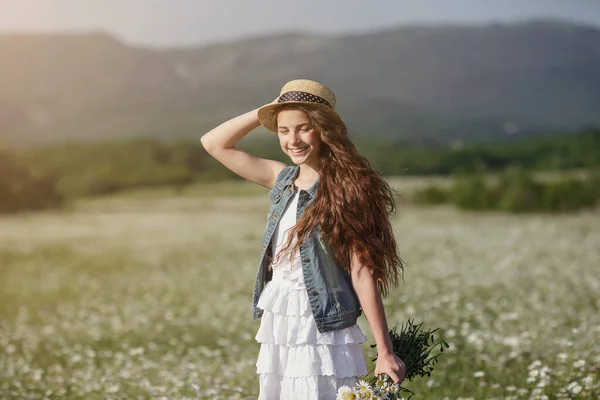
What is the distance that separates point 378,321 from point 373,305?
3.5 inches

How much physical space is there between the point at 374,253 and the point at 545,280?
8924 millimetres

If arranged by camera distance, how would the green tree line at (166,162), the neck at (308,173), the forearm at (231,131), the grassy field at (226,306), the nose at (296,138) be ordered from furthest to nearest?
1. the green tree line at (166,162)
2. the grassy field at (226,306)
3. the forearm at (231,131)
4. the neck at (308,173)
5. the nose at (296,138)

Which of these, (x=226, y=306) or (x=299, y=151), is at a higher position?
(x=226, y=306)

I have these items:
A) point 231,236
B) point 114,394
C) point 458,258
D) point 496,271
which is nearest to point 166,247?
point 231,236

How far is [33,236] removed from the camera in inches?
872

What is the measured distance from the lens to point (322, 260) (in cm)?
458

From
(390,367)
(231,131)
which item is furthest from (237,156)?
(390,367)

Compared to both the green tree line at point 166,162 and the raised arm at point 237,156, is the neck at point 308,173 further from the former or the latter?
the green tree line at point 166,162

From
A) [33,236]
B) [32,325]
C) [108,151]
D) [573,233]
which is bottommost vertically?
[32,325]

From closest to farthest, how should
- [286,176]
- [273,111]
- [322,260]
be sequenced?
[322,260] → [273,111] → [286,176]

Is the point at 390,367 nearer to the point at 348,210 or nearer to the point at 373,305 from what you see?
the point at 373,305

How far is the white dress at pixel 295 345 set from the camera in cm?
457

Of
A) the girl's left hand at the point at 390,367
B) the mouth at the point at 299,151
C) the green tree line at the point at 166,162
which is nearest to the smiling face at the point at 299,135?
the mouth at the point at 299,151

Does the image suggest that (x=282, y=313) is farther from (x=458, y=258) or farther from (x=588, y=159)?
(x=588, y=159)
